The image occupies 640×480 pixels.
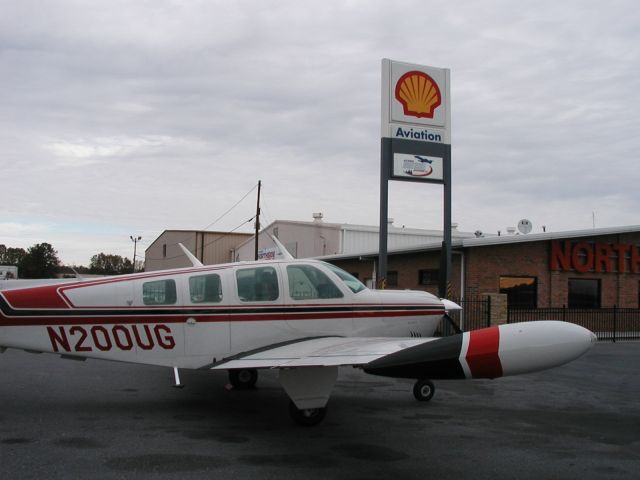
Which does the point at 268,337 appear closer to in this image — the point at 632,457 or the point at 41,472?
the point at 41,472

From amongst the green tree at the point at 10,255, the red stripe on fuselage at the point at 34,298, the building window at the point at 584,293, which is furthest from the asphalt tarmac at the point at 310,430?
the green tree at the point at 10,255

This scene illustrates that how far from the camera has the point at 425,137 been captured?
1900 cm

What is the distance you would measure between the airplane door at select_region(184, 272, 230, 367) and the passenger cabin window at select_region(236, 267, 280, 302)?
0.82 feet

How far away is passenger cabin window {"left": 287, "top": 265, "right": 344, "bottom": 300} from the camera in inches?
335

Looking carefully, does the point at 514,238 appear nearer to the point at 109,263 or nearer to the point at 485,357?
the point at 485,357

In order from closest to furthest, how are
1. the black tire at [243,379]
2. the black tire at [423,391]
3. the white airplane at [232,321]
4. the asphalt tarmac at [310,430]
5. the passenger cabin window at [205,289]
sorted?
1. the asphalt tarmac at [310,430]
2. the white airplane at [232,321]
3. the passenger cabin window at [205,289]
4. the black tire at [423,391]
5. the black tire at [243,379]

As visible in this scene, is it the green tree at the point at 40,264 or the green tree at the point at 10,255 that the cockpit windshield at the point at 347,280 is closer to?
the green tree at the point at 40,264

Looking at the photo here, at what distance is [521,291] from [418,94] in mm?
9384

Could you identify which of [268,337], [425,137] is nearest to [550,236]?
[425,137]

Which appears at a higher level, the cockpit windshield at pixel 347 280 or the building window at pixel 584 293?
the cockpit windshield at pixel 347 280

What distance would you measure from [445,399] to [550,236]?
15.5m

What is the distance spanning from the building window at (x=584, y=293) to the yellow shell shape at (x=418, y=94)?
10.4 meters

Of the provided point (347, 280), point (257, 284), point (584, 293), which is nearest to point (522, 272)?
point (584, 293)

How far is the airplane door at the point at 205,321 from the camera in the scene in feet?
26.6
